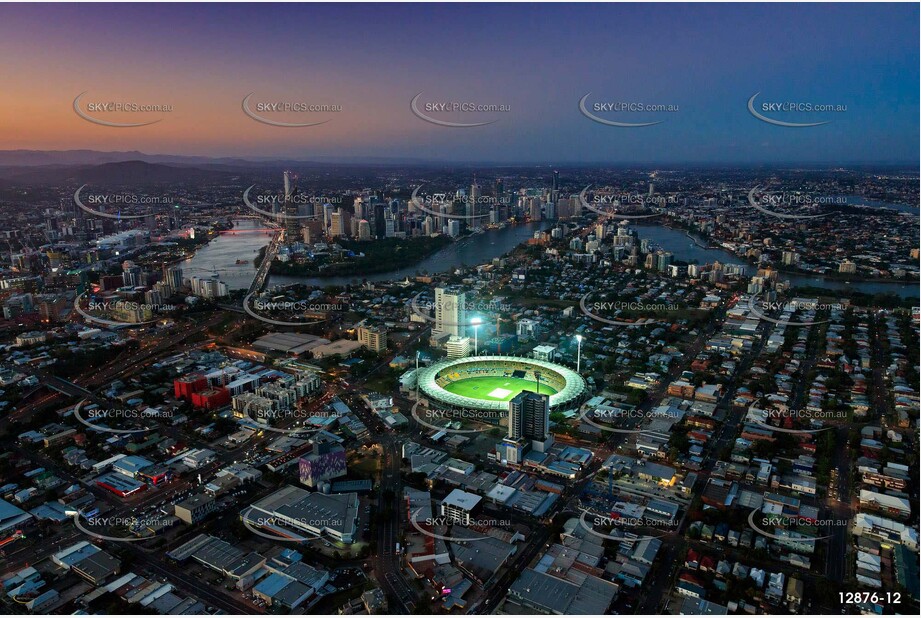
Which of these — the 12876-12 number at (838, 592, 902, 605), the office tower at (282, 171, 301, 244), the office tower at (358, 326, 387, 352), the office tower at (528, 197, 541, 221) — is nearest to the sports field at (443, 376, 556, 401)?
the office tower at (358, 326, 387, 352)

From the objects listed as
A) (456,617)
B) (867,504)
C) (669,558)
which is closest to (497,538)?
(456,617)

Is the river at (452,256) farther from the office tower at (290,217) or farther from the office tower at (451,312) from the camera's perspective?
the office tower at (451,312)

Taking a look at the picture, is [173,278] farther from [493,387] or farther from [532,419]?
[532,419]

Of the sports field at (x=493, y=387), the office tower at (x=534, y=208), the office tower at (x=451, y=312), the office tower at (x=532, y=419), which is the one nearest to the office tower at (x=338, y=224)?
the office tower at (x=534, y=208)

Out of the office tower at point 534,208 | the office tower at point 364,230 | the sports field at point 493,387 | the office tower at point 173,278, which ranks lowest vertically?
the sports field at point 493,387

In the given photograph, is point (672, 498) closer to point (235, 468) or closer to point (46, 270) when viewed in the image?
point (235, 468)

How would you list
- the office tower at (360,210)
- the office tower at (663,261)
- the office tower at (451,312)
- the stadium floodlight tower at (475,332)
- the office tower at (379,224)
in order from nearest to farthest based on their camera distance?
the stadium floodlight tower at (475,332) → the office tower at (451,312) → the office tower at (663,261) → the office tower at (379,224) → the office tower at (360,210)
